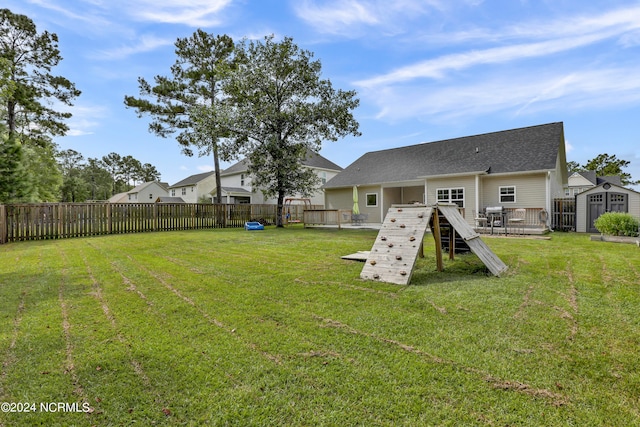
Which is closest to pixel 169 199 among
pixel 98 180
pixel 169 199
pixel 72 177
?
pixel 169 199

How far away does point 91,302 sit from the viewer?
402 cm

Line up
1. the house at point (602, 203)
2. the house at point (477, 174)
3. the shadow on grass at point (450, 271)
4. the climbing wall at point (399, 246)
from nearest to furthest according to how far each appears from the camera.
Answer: the climbing wall at point (399, 246), the shadow on grass at point (450, 271), the house at point (602, 203), the house at point (477, 174)

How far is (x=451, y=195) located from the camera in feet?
56.0

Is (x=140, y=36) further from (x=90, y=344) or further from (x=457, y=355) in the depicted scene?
(x=457, y=355)

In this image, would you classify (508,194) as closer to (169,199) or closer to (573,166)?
(169,199)

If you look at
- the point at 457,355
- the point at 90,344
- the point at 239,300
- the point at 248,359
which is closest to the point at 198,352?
the point at 248,359

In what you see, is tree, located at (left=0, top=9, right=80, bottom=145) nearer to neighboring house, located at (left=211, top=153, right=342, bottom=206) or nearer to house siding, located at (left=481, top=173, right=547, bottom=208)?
neighboring house, located at (left=211, top=153, right=342, bottom=206)

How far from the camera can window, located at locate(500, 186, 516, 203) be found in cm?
1543

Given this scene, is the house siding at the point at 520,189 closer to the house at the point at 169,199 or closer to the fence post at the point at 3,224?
the fence post at the point at 3,224

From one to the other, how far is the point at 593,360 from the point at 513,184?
1535 centimetres

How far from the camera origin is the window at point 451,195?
16703 millimetres

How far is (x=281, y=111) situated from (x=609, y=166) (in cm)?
5278

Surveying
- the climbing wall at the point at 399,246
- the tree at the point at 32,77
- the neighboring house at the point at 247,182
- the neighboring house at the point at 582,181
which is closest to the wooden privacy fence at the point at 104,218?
the tree at the point at 32,77

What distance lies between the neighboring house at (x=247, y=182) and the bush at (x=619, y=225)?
23.0 metres
